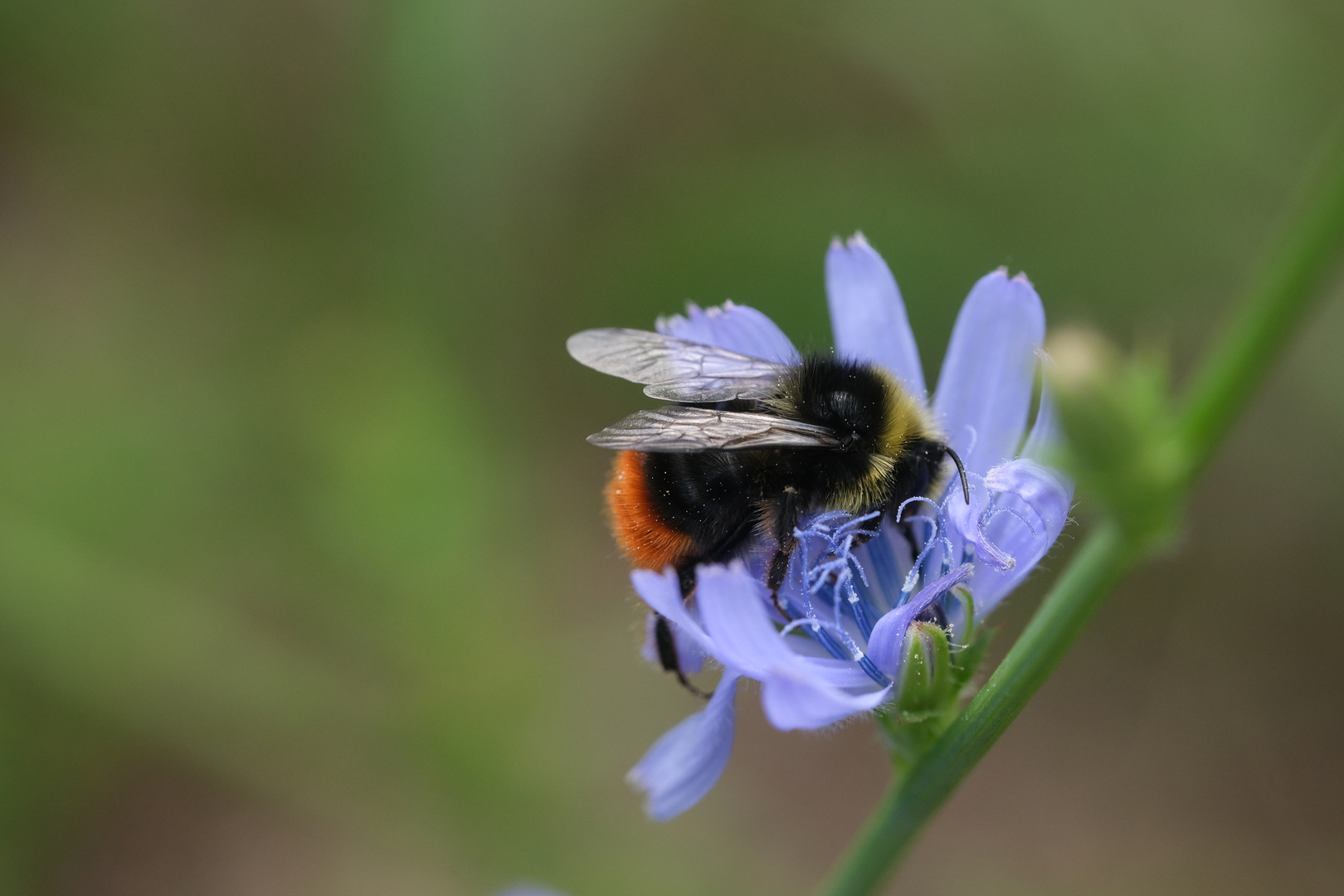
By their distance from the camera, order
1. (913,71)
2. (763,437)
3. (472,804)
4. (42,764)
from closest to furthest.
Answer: (763,437) < (472,804) < (42,764) < (913,71)

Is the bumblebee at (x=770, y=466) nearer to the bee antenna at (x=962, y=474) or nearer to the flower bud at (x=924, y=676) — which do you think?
the bee antenna at (x=962, y=474)

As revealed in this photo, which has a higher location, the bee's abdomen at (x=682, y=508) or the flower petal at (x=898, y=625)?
the flower petal at (x=898, y=625)

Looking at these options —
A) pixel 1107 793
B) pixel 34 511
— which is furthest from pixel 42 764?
pixel 1107 793

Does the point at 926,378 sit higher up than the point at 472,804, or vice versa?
the point at 926,378

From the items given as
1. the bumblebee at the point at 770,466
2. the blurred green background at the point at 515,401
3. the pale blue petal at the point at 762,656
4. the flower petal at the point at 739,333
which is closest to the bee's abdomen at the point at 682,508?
the bumblebee at the point at 770,466

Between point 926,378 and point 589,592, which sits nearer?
point 926,378

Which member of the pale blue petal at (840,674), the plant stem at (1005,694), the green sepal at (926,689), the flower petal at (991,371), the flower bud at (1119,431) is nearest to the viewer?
the flower bud at (1119,431)

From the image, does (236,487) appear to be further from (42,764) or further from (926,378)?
(926,378)

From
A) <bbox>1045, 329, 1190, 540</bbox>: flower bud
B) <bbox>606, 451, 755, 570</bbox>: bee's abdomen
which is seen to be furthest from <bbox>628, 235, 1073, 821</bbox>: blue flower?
<bbox>1045, 329, 1190, 540</bbox>: flower bud
